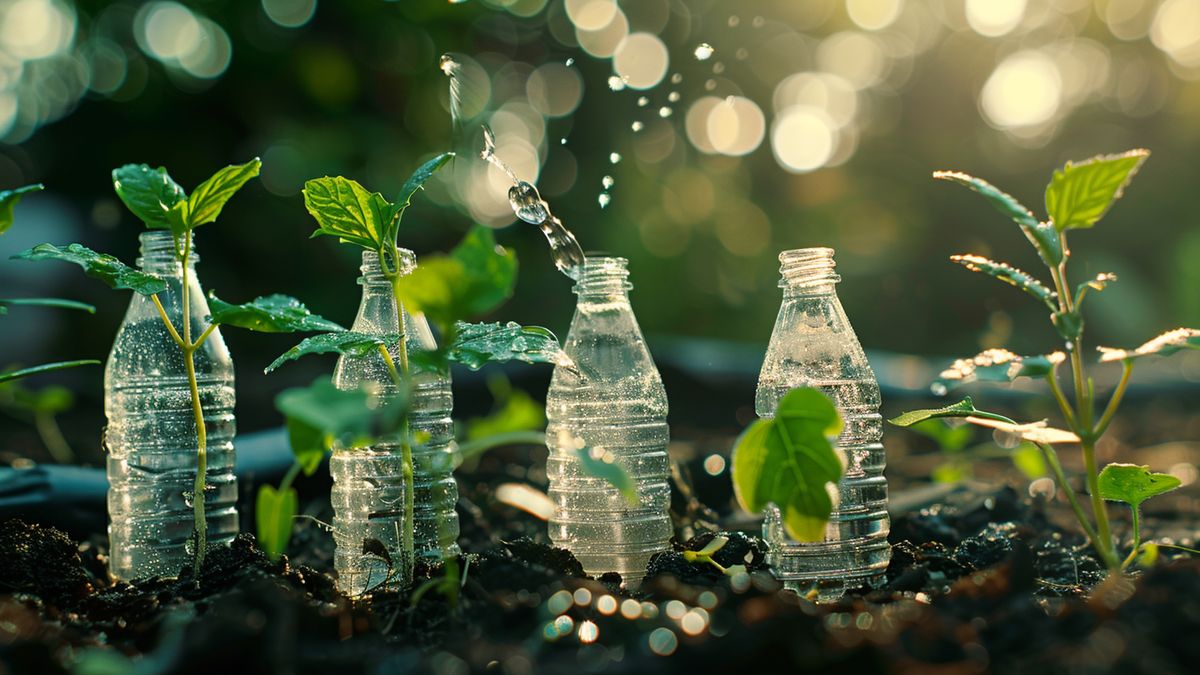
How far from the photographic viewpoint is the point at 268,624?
112 centimetres

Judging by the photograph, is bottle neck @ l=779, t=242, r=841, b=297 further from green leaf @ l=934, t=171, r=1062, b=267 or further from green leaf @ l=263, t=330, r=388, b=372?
green leaf @ l=263, t=330, r=388, b=372

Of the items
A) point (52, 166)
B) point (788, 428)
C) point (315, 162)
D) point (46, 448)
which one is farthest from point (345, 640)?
point (52, 166)

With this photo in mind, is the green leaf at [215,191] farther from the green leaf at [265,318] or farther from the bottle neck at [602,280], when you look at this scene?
the bottle neck at [602,280]

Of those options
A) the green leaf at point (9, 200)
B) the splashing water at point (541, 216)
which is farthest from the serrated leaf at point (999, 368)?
the green leaf at point (9, 200)

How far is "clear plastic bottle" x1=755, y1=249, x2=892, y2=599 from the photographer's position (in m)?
1.70

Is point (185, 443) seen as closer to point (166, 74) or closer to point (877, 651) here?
point (877, 651)

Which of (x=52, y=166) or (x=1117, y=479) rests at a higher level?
(x=52, y=166)

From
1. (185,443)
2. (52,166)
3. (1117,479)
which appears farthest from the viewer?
(52,166)

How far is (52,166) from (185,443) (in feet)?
29.1

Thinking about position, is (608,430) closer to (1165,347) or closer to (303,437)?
(303,437)

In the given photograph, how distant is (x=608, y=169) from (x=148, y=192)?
31.5 ft

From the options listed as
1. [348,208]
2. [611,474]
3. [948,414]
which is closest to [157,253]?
[348,208]

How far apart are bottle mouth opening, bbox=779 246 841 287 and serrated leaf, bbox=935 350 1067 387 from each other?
355 millimetres

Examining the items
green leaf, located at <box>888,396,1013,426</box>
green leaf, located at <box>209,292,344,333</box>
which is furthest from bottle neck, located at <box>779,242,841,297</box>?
green leaf, located at <box>209,292,344,333</box>
